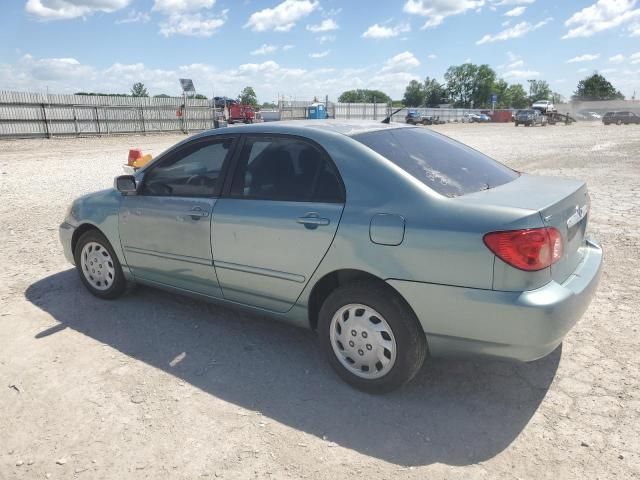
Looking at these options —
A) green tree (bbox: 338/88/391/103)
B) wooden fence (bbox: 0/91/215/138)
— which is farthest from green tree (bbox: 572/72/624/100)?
wooden fence (bbox: 0/91/215/138)

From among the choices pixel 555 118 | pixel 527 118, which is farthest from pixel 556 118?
pixel 527 118

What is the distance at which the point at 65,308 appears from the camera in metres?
4.40

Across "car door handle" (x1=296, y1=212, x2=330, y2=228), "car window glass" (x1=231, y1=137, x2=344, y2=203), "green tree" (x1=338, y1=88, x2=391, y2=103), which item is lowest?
"car door handle" (x1=296, y1=212, x2=330, y2=228)

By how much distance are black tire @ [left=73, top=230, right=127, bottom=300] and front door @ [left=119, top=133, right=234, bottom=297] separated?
0.23 meters

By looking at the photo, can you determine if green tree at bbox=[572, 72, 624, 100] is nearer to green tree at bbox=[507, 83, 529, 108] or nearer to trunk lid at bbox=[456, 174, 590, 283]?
green tree at bbox=[507, 83, 529, 108]

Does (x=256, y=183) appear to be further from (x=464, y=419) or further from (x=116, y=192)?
(x=464, y=419)

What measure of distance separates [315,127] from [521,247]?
63.2 inches

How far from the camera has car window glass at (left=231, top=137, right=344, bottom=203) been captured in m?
3.16

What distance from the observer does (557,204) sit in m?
2.77

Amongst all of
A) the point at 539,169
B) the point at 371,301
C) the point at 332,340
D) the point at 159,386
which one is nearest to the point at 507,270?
the point at 371,301

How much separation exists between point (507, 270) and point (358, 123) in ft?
5.48

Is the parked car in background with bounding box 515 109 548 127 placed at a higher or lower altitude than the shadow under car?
higher

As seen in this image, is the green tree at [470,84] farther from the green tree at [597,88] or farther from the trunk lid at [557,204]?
the trunk lid at [557,204]

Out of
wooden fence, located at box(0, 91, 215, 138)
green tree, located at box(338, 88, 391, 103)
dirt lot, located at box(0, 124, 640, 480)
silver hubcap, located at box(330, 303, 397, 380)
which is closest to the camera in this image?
dirt lot, located at box(0, 124, 640, 480)
